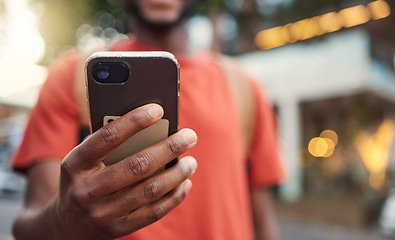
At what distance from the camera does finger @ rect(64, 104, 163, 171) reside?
0.64 metres

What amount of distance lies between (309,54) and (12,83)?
39.5 feet

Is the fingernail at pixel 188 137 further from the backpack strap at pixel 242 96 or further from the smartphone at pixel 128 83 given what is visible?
the backpack strap at pixel 242 96

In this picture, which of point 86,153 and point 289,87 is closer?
point 86,153

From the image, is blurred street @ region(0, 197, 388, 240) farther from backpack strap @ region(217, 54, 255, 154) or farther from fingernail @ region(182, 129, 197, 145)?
fingernail @ region(182, 129, 197, 145)

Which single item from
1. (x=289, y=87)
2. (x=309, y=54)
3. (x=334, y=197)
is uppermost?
(x=309, y=54)

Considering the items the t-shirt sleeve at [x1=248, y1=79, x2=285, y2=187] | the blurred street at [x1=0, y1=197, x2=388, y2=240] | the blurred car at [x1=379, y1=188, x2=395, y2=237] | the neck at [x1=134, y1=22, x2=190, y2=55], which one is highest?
the neck at [x1=134, y1=22, x2=190, y2=55]

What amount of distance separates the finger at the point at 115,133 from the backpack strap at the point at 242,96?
0.82 metres

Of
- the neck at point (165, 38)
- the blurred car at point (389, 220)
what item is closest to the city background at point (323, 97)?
the blurred car at point (389, 220)

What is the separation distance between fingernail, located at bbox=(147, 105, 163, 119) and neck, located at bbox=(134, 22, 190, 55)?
897mm

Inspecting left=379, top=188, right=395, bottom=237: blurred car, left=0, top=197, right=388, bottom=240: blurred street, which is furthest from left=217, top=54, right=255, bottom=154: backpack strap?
left=379, top=188, right=395, bottom=237: blurred car

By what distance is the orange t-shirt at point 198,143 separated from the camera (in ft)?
3.75

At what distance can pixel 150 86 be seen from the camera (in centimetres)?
69

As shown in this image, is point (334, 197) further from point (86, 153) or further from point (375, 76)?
point (86, 153)

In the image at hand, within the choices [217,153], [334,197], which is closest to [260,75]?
[334,197]
